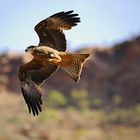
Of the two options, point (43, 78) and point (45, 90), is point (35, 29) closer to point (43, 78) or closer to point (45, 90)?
point (43, 78)

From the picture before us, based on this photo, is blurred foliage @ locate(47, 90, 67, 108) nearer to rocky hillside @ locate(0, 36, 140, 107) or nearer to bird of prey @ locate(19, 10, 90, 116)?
rocky hillside @ locate(0, 36, 140, 107)

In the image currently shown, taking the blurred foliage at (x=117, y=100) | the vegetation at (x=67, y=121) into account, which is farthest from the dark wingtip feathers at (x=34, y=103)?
the blurred foliage at (x=117, y=100)

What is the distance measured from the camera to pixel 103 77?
43.2 metres

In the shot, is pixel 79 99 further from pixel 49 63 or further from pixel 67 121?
pixel 49 63

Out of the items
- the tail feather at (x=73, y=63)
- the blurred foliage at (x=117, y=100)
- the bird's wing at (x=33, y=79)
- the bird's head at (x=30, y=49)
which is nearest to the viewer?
the bird's head at (x=30, y=49)

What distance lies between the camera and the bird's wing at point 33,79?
10625 millimetres

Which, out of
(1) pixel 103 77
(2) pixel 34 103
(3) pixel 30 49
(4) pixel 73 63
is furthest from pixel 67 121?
(3) pixel 30 49

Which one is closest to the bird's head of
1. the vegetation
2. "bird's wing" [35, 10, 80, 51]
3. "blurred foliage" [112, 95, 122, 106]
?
"bird's wing" [35, 10, 80, 51]

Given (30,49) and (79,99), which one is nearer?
(30,49)

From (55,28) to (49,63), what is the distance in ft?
2.16

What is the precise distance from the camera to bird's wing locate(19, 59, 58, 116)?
34.9 ft

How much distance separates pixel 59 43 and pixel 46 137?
18858 mm

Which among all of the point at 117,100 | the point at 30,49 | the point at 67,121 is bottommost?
the point at 30,49

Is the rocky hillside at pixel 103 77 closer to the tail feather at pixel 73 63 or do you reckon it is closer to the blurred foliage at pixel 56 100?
the blurred foliage at pixel 56 100
